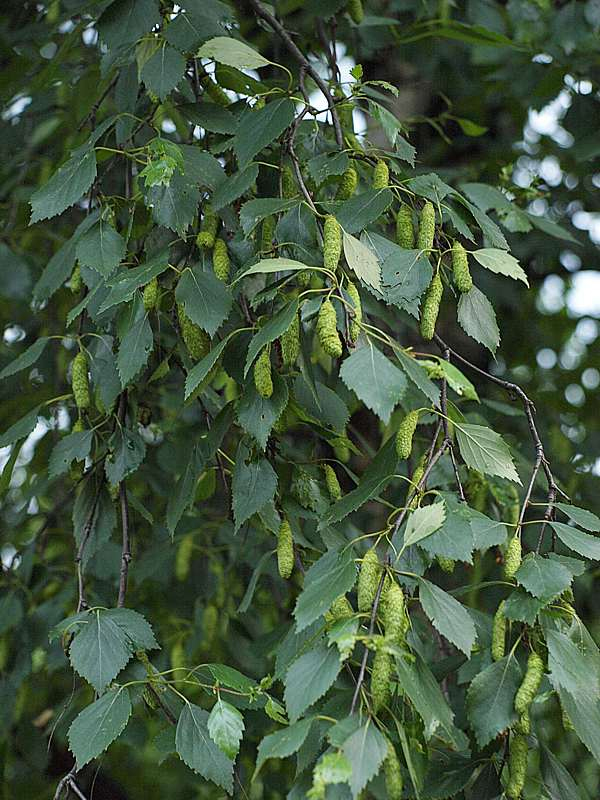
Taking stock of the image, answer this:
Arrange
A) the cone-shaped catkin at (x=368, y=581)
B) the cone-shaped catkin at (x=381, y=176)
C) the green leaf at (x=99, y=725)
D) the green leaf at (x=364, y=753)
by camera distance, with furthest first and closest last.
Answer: the cone-shaped catkin at (x=381, y=176) < the green leaf at (x=99, y=725) < the cone-shaped catkin at (x=368, y=581) < the green leaf at (x=364, y=753)

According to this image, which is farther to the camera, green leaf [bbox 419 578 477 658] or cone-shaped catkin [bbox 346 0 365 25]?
cone-shaped catkin [bbox 346 0 365 25]

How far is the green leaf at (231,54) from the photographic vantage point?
1054 millimetres

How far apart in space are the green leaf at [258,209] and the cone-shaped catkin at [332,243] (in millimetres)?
78

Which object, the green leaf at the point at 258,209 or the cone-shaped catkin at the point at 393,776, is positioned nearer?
the cone-shaped catkin at the point at 393,776

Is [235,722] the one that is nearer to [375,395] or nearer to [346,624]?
[346,624]

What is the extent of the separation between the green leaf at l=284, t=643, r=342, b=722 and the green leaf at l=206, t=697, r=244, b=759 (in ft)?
0.48

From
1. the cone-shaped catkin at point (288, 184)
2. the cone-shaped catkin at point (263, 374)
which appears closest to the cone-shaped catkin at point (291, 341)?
the cone-shaped catkin at point (263, 374)

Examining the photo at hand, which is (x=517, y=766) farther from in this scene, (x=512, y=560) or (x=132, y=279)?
(x=132, y=279)

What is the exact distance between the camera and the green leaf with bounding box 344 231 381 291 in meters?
0.88

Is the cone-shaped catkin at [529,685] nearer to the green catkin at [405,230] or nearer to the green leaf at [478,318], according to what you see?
the green leaf at [478,318]

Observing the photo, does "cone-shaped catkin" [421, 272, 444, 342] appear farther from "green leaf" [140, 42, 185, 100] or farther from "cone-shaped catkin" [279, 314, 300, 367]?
"green leaf" [140, 42, 185, 100]

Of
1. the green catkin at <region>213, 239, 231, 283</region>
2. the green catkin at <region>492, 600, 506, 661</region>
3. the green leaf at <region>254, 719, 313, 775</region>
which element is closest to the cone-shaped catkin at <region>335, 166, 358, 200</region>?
the green catkin at <region>213, 239, 231, 283</region>

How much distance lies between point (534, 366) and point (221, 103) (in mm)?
1792

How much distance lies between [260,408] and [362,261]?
182 mm
